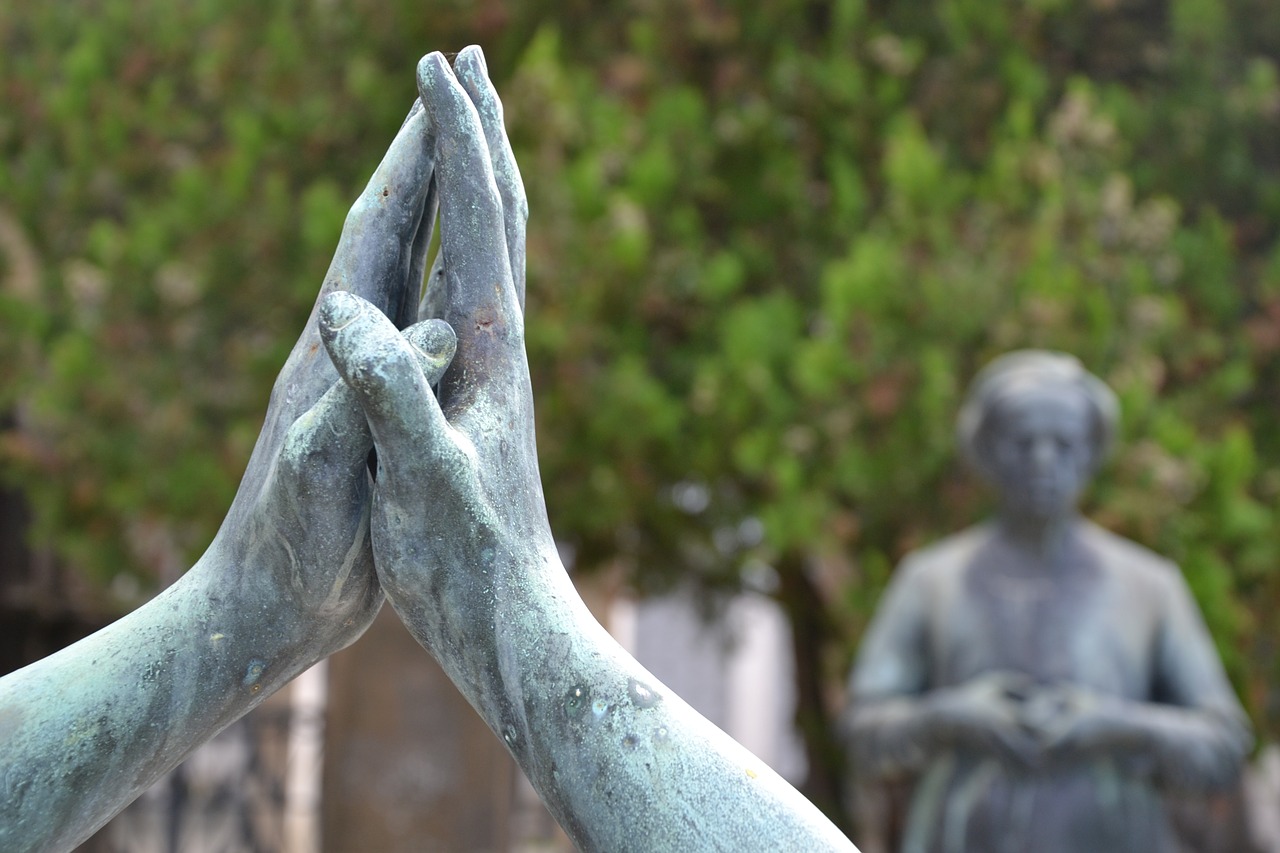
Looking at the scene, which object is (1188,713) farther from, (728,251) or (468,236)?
(468,236)

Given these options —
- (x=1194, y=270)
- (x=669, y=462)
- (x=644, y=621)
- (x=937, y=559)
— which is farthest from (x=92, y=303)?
(x=644, y=621)

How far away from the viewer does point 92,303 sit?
7047 millimetres

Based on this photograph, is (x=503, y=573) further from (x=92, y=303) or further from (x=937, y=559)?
(x=92, y=303)

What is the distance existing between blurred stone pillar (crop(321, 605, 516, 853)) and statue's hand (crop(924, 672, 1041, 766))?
3566 millimetres

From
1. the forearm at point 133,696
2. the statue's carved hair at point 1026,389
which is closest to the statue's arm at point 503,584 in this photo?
the forearm at point 133,696

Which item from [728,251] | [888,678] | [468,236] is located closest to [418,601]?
[468,236]

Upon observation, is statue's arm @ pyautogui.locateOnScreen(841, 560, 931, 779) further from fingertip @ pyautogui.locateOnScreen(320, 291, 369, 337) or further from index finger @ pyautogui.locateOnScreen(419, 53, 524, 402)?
fingertip @ pyautogui.locateOnScreen(320, 291, 369, 337)

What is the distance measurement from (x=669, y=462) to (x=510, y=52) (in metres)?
1.91

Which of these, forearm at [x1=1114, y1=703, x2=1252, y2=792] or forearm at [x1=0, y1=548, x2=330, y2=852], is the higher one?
forearm at [x1=0, y1=548, x2=330, y2=852]

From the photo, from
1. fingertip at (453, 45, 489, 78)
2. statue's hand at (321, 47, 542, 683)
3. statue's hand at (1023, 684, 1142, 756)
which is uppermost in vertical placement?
fingertip at (453, 45, 489, 78)

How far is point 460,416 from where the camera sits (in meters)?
1.42

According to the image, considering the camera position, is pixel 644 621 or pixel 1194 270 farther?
pixel 644 621

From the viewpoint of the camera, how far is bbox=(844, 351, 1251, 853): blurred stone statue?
4.15 metres

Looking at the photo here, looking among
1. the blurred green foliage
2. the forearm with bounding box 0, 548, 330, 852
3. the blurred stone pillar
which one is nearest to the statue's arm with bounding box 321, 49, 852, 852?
the forearm with bounding box 0, 548, 330, 852
